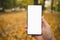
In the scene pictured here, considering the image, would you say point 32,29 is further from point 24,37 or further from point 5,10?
point 5,10

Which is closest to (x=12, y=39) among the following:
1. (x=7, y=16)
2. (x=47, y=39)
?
(x=7, y=16)

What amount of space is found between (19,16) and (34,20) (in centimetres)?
15

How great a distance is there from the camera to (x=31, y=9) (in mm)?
1720

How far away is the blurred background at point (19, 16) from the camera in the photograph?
1.72 meters

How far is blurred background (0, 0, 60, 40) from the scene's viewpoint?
1.72 metres

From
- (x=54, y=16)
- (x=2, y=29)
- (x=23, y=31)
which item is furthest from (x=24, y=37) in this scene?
(x=54, y=16)

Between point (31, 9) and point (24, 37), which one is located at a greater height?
point (31, 9)

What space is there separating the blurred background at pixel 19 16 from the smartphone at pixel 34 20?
0.04 m

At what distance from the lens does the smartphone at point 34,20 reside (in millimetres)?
1724

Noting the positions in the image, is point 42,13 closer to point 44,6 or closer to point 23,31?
point 44,6

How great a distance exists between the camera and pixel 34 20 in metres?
1.74

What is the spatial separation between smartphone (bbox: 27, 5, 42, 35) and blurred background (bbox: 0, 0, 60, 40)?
0.04m

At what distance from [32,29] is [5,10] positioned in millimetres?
319

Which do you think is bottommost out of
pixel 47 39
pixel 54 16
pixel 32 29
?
pixel 47 39
